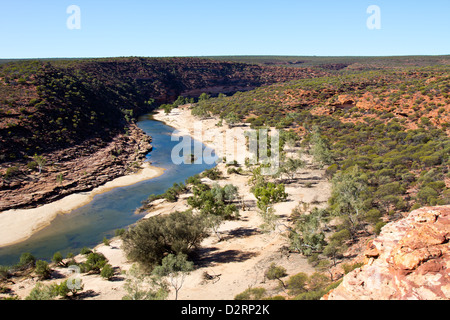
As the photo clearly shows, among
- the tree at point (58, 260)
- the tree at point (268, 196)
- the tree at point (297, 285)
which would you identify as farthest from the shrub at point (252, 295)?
the tree at point (58, 260)

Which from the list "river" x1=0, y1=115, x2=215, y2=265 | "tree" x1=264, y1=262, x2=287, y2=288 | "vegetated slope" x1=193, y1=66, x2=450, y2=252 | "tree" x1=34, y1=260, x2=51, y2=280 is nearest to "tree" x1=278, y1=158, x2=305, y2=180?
"vegetated slope" x1=193, y1=66, x2=450, y2=252

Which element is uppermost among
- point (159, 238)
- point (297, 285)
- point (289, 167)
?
point (289, 167)

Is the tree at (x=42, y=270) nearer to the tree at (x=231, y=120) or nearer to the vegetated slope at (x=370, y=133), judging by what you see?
the vegetated slope at (x=370, y=133)

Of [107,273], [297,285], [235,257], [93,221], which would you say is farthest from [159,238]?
[93,221]

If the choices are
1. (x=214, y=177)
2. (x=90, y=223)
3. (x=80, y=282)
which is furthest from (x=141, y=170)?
(x=80, y=282)

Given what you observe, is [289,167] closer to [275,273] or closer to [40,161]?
[275,273]
